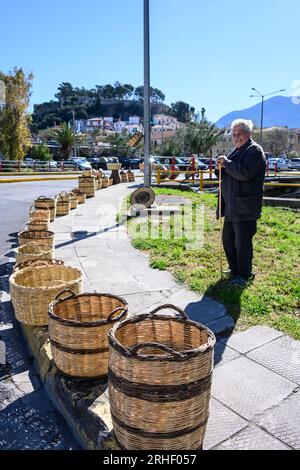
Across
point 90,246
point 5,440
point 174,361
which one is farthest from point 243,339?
point 90,246

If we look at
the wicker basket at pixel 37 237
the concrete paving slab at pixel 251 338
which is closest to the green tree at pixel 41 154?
the wicker basket at pixel 37 237

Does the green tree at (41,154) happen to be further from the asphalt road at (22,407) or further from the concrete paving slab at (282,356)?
the concrete paving slab at (282,356)

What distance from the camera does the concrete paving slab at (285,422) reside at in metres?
2.49

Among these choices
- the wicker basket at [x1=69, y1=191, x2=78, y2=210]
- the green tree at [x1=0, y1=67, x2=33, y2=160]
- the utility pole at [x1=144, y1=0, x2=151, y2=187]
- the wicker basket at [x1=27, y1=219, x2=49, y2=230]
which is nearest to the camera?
the wicker basket at [x1=27, y1=219, x2=49, y2=230]

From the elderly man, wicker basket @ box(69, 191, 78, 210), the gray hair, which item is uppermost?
the gray hair

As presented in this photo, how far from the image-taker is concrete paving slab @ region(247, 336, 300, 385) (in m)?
3.19

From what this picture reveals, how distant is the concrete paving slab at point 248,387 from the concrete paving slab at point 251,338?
0.81 feet

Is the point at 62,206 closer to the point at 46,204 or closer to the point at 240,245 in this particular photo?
the point at 46,204

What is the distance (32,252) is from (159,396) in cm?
375

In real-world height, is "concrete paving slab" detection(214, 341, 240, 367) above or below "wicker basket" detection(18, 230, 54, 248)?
below

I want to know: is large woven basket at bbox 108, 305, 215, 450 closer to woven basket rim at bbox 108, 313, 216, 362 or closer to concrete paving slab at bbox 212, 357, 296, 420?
woven basket rim at bbox 108, 313, 216, 362

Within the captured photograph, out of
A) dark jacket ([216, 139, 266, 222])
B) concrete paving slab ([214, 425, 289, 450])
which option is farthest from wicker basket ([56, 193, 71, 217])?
concrete paving slab ([214, 425, 289, 450])

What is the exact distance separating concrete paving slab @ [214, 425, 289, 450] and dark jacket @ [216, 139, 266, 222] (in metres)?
2.74

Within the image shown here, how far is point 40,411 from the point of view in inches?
119
